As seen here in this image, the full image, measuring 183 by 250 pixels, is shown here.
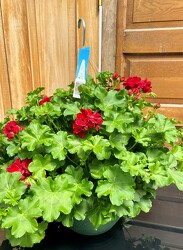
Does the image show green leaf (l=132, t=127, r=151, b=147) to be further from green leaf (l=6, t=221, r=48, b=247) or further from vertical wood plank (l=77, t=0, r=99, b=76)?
vertical wood plank (l=77, t=0, r=99, b=76)

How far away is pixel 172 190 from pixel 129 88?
465 mm

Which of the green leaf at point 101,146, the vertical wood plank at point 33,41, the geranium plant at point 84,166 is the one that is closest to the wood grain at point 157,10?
the vertical wood plank at point 33,41

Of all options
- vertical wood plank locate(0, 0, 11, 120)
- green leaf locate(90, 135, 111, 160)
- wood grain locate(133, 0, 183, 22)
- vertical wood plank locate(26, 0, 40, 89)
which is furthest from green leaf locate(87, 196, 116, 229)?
wood grain locate(133, 0, 183, 22)

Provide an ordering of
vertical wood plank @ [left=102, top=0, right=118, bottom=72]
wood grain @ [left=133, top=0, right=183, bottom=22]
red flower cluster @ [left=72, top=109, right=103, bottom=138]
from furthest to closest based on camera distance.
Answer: vertical wood plank @ [left=102, top=0, right=118, bottom=72] < wood grain @ [left=133, top=0, right=183, bottom=22] < red flower cluster @ [left=72, top=109, right=103, bottom=138]

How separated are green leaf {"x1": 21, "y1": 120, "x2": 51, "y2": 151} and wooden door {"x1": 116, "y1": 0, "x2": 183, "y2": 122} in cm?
131

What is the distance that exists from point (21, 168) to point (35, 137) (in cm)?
9

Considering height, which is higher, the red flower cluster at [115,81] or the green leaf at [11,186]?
the red flower cluster at [115,81]

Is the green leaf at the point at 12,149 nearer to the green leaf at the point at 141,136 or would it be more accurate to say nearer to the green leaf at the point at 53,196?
the green leaf at the point at 53,196

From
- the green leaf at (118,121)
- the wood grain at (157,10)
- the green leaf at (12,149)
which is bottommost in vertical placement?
the green leaf at (12,149)

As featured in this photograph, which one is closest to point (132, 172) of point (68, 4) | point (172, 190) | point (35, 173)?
point (35, 173)

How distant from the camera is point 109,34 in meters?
1.79

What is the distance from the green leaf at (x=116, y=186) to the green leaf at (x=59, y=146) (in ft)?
0.39

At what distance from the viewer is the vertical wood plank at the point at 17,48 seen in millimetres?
967

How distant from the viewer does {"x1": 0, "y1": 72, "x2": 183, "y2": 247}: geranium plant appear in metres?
0.53
